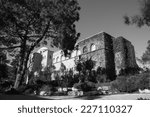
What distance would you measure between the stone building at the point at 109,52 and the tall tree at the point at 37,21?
10.2m

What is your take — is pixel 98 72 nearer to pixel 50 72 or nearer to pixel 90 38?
pixel 90 38

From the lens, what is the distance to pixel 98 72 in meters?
28.5

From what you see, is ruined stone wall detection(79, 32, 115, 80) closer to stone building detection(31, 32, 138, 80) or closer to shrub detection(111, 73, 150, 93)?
stone building detection(31, 32, 138, 80)

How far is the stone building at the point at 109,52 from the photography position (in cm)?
3011

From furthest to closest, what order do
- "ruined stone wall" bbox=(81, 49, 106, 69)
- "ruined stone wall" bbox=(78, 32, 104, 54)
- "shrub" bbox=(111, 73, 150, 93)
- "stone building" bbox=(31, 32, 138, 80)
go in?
"ruined stone wall" bbox=(78, 32, 104, 54) → "ruined stone wall" bbox=(81, 49, 106, 69) → "stone building" bbox=(31, 32, 138, 80) → "shrub" bbox=(111, 73, 150, 93)

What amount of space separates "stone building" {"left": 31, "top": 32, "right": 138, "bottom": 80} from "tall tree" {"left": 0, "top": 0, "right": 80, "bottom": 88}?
33.4ft

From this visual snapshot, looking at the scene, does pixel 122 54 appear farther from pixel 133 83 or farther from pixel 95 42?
pixel 133 83

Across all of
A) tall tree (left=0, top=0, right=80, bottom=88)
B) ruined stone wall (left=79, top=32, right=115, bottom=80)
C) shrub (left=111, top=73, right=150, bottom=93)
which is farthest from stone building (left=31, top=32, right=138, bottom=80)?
shrub (left=111, top=73, right=150, bottom=93)

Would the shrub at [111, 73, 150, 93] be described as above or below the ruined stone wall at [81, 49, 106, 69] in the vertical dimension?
below

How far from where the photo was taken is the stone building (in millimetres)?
30109

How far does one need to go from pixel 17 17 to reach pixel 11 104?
50.7ft

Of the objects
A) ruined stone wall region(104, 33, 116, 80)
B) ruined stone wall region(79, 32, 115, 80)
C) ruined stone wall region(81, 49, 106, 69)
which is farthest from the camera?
ruined stone wall region(81, 49, 106, 69)

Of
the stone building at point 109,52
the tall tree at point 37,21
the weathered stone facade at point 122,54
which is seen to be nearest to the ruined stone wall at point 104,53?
the stone building at point 109,52

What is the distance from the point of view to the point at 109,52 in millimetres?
31891
